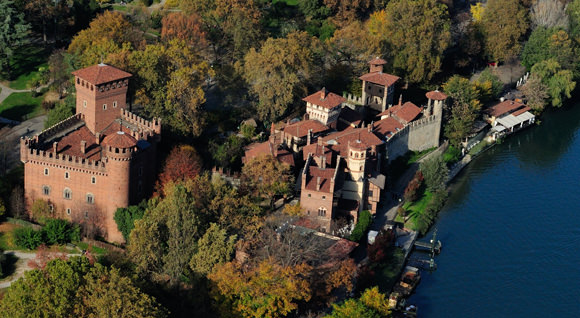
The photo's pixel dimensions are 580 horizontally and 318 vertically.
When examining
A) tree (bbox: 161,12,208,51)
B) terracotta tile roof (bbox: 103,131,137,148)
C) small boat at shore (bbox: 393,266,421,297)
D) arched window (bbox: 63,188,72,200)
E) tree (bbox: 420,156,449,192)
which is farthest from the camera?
tree (bbox: 161,12,208,51)

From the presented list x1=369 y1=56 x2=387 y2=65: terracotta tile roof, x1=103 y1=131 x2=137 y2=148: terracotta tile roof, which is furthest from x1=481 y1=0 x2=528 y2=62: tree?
Result: x1=103 y1=131 x2=137 y2=148: terracotta tile roof

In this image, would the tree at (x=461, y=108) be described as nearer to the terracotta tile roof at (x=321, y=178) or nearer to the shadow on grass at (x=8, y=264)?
the terracotta tile roof at (x=321, y=178)

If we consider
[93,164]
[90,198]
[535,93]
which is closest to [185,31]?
[93,164]

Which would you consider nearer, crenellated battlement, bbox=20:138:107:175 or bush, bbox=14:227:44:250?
bush, bbox=14:227:44:250

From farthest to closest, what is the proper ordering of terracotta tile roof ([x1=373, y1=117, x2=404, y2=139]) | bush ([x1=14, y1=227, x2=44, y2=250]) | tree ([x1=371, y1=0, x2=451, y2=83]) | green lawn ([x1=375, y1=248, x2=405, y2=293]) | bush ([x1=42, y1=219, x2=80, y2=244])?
tree ([x1=371, y1=0, x2=451, y2=83]) < terracotta tile roof ([x1=373, y1=117, x2=404, y2=139]) < bush ([x1=42, y1=219, x2=80, y2=244]) < bush ([x1=14, y1=227, x2=44, y2=250]) < green lawn ([x1=375, y1=248, x2=405, y2=293])

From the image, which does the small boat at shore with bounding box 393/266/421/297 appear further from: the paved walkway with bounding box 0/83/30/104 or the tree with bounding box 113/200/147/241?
the paved walkway with bounding box 0/83/30/104

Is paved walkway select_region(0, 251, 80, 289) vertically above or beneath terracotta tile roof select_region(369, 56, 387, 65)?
beneath

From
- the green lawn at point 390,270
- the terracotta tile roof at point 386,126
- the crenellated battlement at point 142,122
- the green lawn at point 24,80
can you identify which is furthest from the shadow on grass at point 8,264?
the terracotta tile roof at point 386,126
